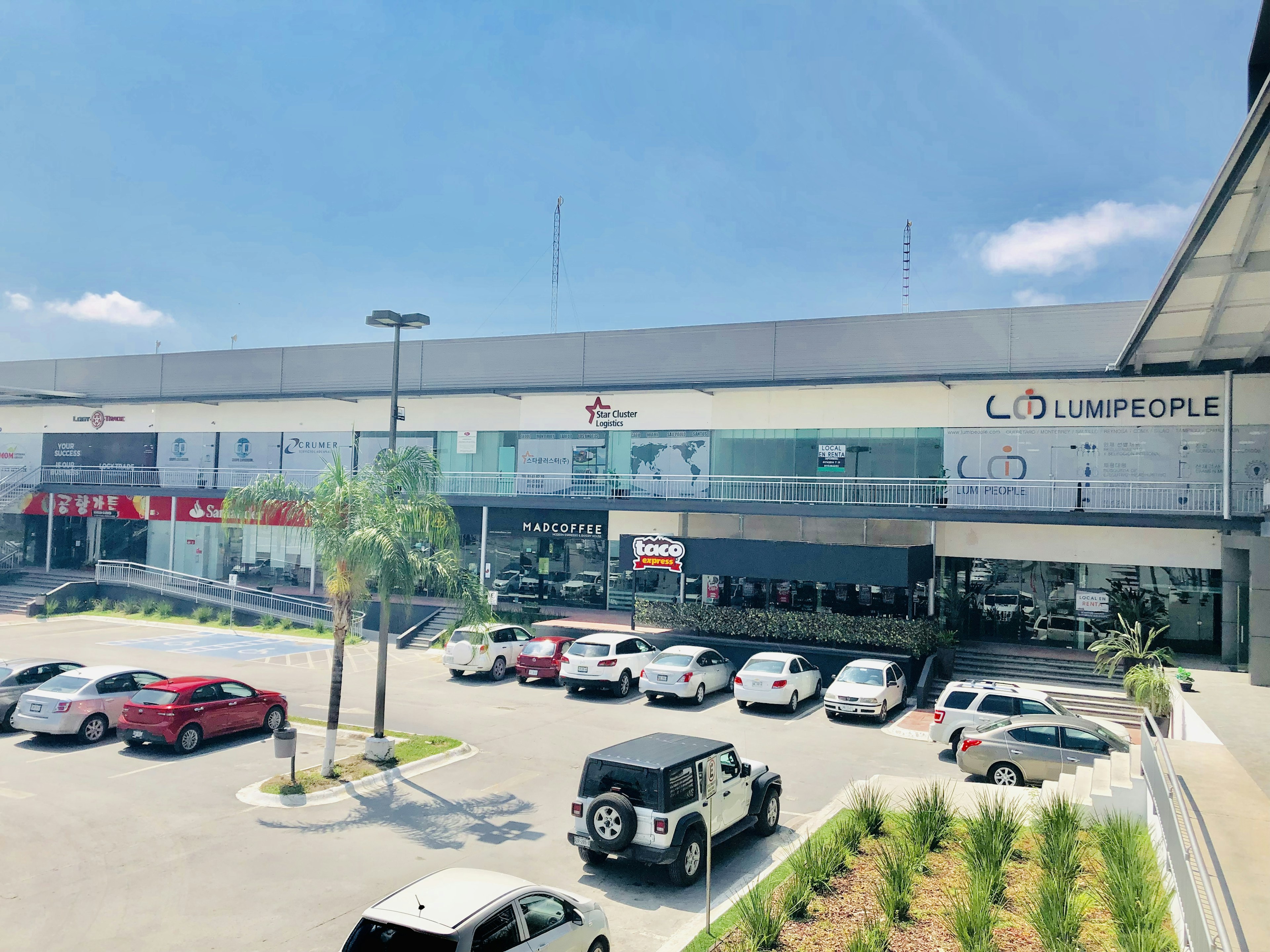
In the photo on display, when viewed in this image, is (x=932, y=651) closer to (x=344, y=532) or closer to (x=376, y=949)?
(x=344, y=532)

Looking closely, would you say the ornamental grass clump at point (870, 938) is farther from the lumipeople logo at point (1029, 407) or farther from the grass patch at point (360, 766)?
the lumipeople logo at point (1029, 407)

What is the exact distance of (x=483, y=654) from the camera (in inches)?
998

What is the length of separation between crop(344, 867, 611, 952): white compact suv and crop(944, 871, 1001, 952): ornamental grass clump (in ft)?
10.7

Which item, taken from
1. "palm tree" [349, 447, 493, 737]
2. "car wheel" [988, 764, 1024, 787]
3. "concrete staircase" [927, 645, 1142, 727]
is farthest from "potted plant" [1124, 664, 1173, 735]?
"palm tree" [349, 447, 493, 737]

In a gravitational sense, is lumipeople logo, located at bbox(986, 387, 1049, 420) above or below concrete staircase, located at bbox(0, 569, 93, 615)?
above

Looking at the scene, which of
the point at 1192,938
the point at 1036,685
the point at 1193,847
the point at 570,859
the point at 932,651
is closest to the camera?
the point at 1192,938

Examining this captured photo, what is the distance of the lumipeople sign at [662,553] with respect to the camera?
95.4 feet

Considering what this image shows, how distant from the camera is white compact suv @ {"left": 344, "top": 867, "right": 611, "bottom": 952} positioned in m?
6.89

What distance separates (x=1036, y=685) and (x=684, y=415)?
15.3 meters

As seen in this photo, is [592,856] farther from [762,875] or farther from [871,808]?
[871,808]

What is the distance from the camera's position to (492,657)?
84.2ft

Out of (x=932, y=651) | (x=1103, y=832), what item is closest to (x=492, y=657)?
(x=932, y=651)

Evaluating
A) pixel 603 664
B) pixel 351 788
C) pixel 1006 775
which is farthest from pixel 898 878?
pixel 603 664

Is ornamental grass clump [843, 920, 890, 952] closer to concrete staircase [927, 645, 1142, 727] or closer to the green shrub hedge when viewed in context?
concrete staircase [927, 645, 1142, 727]
